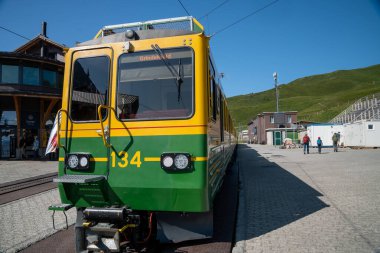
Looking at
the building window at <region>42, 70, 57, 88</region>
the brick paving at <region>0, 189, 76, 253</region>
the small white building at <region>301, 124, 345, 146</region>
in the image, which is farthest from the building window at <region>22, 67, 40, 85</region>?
the small white building at <region>301, 124, 345, 146</region>

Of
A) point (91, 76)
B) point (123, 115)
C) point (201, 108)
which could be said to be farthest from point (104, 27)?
point (201, 108)

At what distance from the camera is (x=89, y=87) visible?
13.7 feet

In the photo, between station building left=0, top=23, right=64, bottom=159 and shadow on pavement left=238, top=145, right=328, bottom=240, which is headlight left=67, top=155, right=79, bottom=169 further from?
station building left=0, top=23, right=64, bottom=159

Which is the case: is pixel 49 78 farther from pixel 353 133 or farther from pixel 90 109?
pixel 353 133

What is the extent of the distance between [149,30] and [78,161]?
2.06 metres

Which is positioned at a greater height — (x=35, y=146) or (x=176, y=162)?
(x=176, y=162)

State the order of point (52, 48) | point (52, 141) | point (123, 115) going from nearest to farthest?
point (123, 115) < point (52, 141) < point (52, 48)

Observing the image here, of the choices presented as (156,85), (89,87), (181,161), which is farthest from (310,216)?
(89,87)

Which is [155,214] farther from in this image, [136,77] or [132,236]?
[136,77]

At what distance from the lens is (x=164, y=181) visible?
3.65 m

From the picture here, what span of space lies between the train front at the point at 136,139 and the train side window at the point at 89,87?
0.05ft

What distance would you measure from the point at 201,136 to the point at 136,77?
4.03ft

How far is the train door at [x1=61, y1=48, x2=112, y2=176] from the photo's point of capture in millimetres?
3906

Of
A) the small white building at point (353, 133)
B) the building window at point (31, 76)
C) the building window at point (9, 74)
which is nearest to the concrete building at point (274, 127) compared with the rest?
the small white building at point (353, 133)
